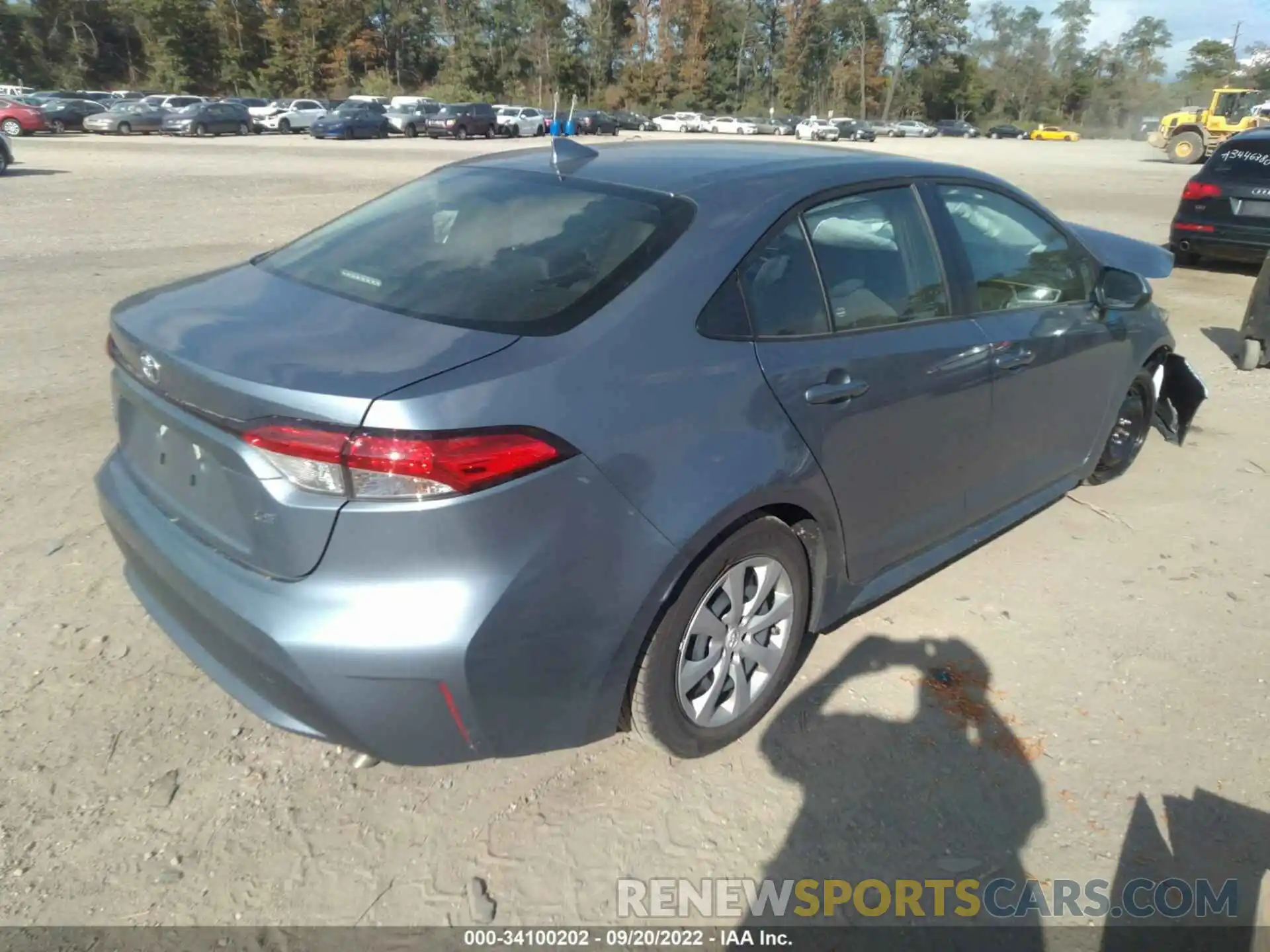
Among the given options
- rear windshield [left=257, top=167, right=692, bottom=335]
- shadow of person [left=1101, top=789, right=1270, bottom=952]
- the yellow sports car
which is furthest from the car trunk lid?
the yellow sports car

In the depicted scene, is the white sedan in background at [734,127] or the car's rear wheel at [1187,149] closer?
the car's rear wheel at [1187,149]

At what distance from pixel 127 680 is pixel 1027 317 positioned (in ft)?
11.4

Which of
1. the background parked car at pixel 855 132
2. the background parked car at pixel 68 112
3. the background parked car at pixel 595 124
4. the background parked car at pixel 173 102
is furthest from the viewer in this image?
the background parked car at pixel 855 132

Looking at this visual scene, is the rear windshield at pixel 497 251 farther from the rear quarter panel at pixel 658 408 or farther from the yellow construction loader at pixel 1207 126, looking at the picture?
the yellow construction loader at pixel 1207 126

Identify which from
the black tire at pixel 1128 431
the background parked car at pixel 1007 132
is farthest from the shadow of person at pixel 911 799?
the background parked car at pixel 1007 132

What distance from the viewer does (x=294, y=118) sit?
45.8 m

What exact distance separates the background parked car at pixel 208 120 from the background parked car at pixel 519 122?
11.7m

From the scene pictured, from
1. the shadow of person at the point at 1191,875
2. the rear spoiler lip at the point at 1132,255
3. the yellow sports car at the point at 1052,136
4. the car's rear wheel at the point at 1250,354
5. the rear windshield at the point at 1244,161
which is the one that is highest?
the rear windshield at the point at 1244,161

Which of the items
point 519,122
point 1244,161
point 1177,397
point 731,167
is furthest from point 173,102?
point 731,167

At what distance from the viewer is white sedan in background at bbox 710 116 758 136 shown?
62881mm

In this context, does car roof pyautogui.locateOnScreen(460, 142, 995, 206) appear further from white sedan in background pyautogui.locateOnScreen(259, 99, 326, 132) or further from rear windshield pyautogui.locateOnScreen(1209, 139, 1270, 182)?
white sedan in background pyautogui.locateOnScreen(259, 99, 326, 132)

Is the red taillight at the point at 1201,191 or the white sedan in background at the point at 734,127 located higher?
the red taillight at the point at 1201,191

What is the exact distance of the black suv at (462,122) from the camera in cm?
4294

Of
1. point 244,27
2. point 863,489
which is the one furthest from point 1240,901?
point 244,27
